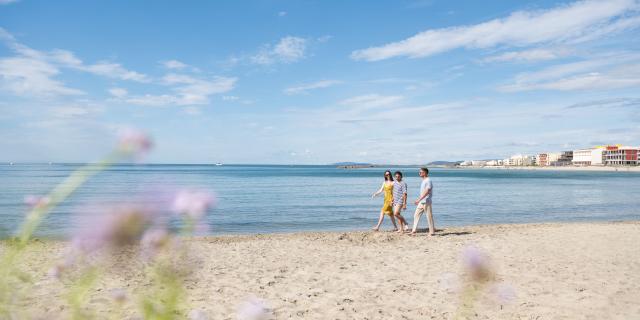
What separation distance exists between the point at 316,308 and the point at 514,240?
8.14m

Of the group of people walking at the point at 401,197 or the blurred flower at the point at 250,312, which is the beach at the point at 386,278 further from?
the blurred flower at the point at 250,312

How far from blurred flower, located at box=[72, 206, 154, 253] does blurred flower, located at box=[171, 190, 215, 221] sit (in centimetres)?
8

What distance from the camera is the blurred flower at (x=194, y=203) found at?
42.1 inches

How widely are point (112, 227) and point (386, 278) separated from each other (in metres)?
7.43

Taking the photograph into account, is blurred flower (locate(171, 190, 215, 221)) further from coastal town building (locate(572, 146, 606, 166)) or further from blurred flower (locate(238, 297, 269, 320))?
coastal town building (locate(572, 146, 606, 166))

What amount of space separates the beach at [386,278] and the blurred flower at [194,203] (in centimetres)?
325

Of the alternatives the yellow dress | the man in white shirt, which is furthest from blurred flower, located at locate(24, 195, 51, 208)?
the yellow dress

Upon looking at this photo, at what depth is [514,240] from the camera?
484 inches

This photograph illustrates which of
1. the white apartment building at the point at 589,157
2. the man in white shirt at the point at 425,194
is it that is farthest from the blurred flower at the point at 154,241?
the white apartment building at the point at 589,157

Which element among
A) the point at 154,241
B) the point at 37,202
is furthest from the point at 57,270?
the point at 154,241

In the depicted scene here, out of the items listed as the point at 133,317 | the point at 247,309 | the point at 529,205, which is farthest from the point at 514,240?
the point at 529,205

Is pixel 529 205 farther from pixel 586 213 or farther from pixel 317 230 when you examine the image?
pixel 317 230

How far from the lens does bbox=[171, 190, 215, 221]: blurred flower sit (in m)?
1.07

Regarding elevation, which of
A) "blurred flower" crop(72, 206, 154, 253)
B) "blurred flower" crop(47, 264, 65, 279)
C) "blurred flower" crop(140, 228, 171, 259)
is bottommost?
"blurred flower" crop(47, 264, 65, 279)
